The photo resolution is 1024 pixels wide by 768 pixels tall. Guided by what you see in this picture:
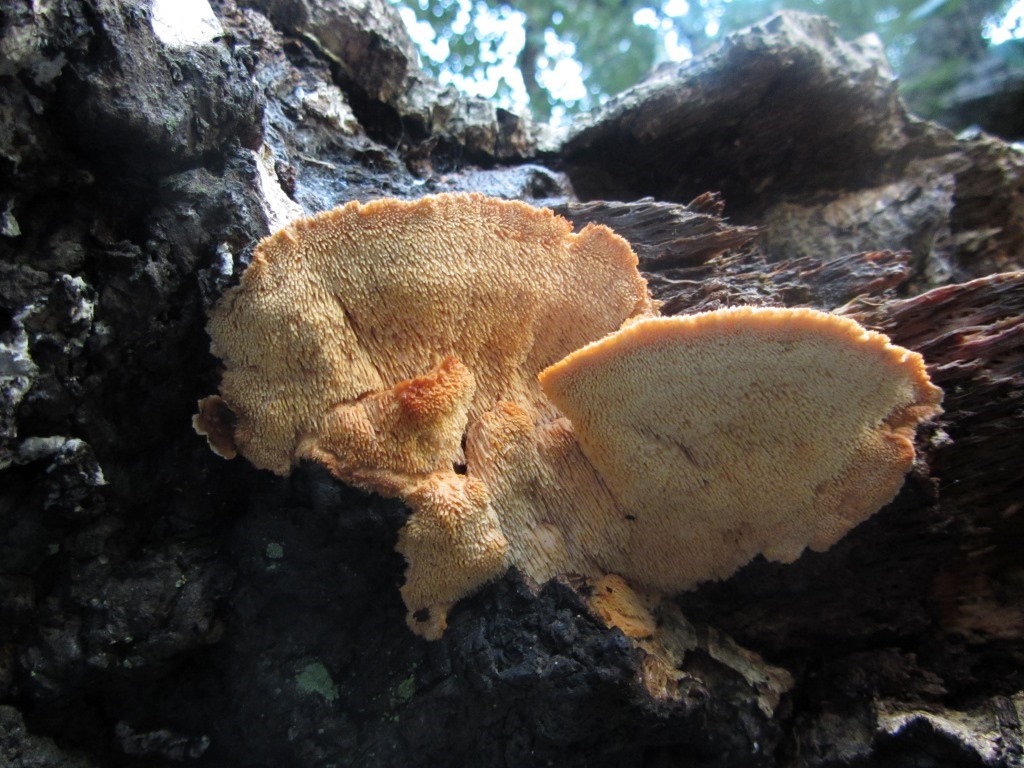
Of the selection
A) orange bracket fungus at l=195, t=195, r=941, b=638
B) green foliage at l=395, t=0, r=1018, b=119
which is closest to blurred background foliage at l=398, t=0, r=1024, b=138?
green foliage at l=395, t=0, r=1018, b=119

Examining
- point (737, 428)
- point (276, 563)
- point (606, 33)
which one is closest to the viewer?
point (737, 428)

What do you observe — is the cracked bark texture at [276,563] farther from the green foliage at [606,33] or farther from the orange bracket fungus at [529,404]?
the green foliage at [606,33]

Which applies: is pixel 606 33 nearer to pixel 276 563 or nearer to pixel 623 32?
pixel 623 32

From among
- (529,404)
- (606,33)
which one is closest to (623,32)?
(606,33)

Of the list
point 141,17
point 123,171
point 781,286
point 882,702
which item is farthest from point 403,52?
point 882,702

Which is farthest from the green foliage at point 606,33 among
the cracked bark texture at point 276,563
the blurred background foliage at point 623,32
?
the cracked bark texture at point 276,563

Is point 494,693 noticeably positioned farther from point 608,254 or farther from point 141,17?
point 141,17

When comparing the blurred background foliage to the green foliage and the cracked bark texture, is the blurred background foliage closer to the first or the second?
the green foliage
